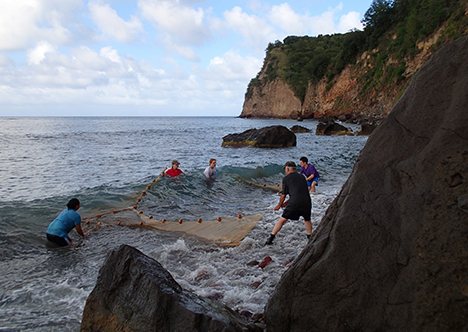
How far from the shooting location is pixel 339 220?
10.3 feet

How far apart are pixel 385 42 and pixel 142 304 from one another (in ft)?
187

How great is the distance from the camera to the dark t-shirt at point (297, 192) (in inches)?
244

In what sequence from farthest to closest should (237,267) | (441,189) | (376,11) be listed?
1. (376,11)
2. (237,267)
3. (441,189)

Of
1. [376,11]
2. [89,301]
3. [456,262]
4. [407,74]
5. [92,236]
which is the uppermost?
[376,11]

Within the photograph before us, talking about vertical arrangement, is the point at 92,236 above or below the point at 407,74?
below

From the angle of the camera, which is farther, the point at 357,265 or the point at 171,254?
the point at 171,254

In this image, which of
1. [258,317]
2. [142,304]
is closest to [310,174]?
[258,317]

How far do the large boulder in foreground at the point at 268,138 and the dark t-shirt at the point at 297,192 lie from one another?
17.9 meters

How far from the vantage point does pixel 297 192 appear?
20.6 ft

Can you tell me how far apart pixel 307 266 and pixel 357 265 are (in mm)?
492

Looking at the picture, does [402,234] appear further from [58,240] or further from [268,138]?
[268,138]

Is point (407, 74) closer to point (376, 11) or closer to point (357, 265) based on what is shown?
point (376, 11)

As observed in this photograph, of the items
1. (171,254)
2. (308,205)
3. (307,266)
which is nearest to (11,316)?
(171,254)

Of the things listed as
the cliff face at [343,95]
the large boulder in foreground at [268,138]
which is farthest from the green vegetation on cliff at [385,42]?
the large boulder in foreground at [268,138]
